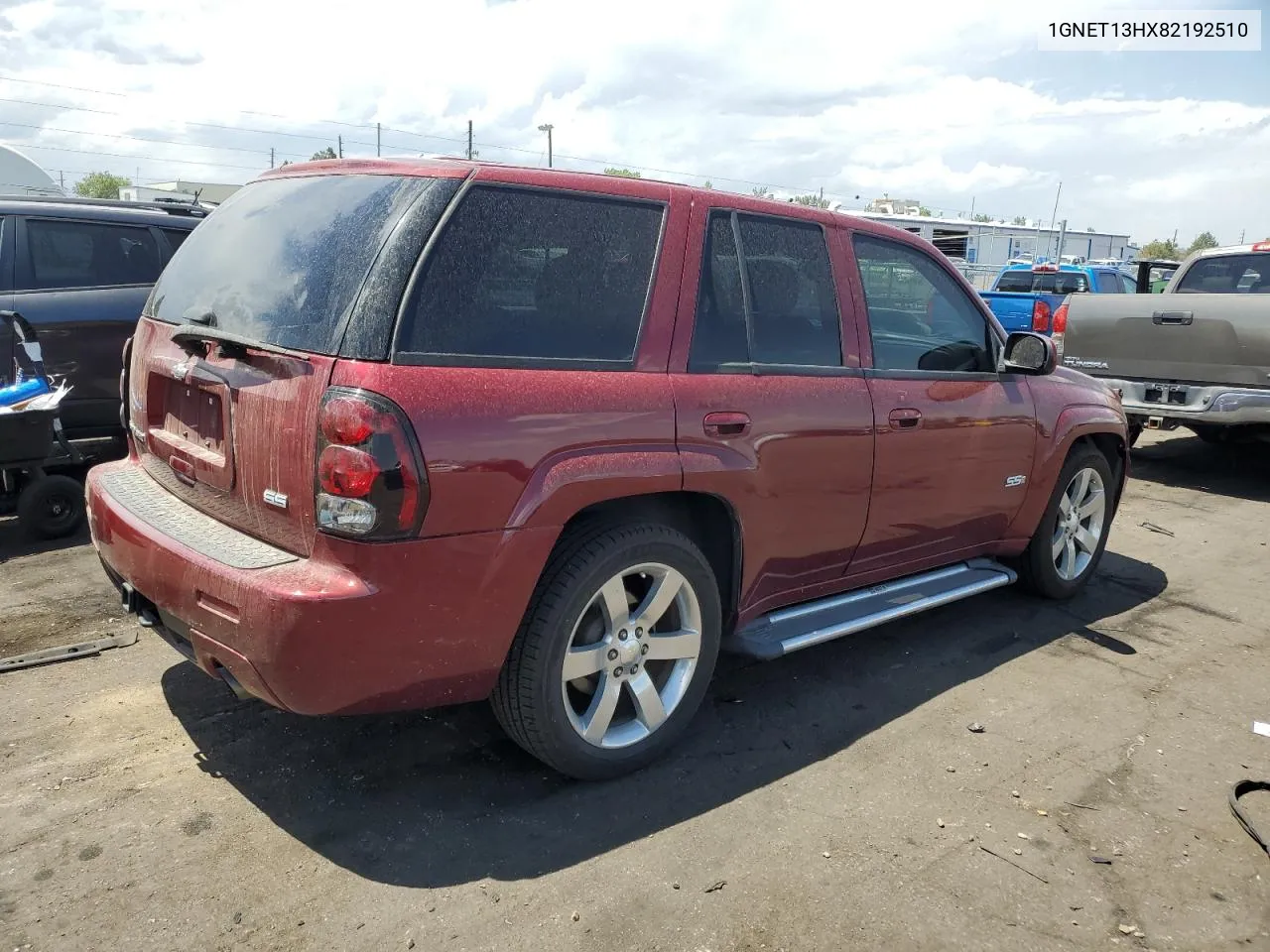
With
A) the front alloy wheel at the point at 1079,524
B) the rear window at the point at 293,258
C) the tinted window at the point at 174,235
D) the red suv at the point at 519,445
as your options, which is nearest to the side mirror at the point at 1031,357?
the red suv at the point at 519,445

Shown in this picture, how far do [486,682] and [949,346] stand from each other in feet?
8.40

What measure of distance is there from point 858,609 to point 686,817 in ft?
4.16

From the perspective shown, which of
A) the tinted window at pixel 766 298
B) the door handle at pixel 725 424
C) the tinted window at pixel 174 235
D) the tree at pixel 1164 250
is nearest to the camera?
the door handle at pixel 725 424

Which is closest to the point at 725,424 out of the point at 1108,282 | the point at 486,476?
the point at 486,476

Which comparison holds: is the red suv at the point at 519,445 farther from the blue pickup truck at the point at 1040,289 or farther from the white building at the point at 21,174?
the white building at the point at 21,174

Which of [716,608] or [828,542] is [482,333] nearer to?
[716,608]

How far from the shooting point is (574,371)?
2.88m

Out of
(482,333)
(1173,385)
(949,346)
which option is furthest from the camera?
(1173,385)

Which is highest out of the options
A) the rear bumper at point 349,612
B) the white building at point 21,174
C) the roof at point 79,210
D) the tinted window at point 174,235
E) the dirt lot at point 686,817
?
the white building at point 21,174

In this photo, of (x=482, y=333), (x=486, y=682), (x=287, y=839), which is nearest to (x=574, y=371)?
(x=482, y=333)

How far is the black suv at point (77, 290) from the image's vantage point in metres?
5.93

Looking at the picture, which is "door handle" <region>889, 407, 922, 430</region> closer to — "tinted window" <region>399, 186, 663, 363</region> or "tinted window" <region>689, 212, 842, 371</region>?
"tinted window" <region>689, 212, 842, 371</region>

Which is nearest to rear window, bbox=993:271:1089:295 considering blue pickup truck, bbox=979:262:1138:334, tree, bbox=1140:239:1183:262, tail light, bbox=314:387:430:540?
blue pickup truck, bbox=979:262:1138:334

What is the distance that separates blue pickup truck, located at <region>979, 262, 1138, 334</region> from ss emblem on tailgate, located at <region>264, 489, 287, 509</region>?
39.7 feet
